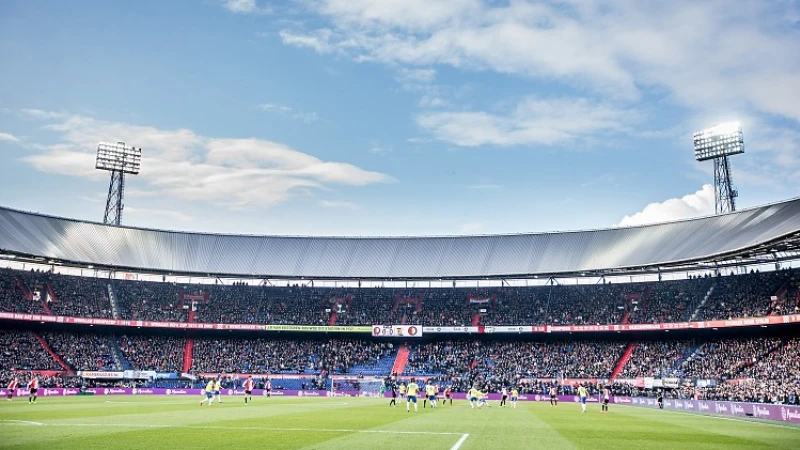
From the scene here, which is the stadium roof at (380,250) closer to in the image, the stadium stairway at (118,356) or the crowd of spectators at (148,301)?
the crowd of spectators at (148,301)

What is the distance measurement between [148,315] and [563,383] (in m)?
45.4

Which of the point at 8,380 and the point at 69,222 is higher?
the point at 69,222

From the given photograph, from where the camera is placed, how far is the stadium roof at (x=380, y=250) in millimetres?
63875

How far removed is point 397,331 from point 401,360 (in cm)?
351

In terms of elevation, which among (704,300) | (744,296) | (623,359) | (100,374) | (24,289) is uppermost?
(744,296)

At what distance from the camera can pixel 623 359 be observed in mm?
68875

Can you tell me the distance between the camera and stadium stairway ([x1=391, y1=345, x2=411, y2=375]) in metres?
73.7

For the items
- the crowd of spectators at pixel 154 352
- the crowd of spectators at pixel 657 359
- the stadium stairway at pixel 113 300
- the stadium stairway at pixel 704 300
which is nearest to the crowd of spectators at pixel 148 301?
the stadium stairway at pixel 113 300

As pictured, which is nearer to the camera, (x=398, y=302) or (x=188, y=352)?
(x=188, y=352)

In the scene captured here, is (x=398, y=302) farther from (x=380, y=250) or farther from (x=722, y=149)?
(x=722, y=149)

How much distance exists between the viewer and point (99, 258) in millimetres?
71438

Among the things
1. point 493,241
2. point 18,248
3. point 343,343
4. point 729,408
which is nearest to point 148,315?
point 18,248

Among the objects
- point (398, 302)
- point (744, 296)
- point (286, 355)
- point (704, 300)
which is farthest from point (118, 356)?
point (744, 296)

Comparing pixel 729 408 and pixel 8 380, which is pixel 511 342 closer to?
pixel 729 408
